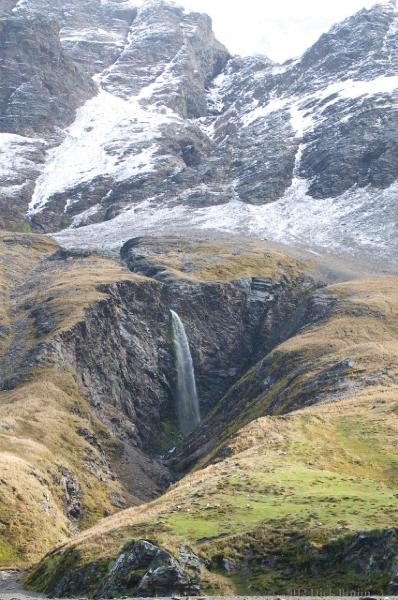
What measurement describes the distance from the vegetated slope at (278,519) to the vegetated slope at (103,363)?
20.2 meters

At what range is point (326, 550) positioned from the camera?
32656 millimetres

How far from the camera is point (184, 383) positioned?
146m

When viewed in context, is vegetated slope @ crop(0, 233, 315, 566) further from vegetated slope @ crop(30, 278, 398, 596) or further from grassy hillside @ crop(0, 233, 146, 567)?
vegetated slope @ crop(30, 278, 398, 596)

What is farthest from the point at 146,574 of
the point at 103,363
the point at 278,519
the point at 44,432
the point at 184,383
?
the point at 184,383

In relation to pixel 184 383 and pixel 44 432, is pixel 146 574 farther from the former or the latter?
pixel 184 383

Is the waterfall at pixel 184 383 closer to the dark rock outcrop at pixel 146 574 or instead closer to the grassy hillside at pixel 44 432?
the grassy hillside at pixel 44 432

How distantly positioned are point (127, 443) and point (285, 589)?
301 feet

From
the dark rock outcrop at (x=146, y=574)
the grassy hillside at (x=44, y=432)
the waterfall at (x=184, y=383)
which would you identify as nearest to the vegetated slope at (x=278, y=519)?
the dark rock outcrop at (x=146, y=574)

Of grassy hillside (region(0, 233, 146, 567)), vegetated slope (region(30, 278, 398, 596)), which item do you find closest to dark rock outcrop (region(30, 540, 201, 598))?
vegetated slope (region(30, 278, 398, 596))

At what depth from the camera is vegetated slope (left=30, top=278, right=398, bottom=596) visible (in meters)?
32.2

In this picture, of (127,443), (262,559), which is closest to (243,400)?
(127,443)

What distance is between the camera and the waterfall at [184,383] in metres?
140

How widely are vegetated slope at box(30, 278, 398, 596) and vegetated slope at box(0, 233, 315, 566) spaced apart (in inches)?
796

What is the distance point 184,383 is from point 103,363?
19.6 m
